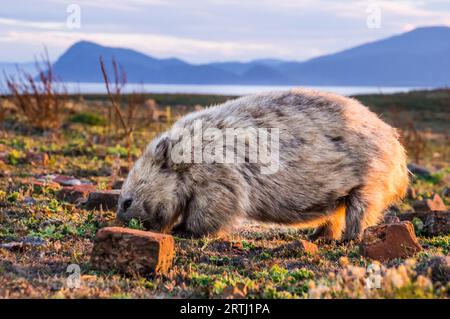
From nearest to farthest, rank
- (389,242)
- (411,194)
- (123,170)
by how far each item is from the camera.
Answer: (389,242)
(411,194)
(123,170)

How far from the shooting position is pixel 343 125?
7.29m

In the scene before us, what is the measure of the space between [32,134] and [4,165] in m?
6.50

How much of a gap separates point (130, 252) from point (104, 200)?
3365 millimetres

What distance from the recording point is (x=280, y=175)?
7.07 m

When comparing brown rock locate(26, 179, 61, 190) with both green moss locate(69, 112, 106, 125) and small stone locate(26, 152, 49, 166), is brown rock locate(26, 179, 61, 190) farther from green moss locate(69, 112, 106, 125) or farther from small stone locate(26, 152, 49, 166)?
green moss locate(69, 112, 106, 125)

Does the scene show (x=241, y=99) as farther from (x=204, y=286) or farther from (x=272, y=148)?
(x=204, y=286)

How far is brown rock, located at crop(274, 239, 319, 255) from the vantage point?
21.8 feet

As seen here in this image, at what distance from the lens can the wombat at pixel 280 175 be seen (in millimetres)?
7020

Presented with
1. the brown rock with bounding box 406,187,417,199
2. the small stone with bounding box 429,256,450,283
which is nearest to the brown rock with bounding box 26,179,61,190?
the small stone with bounding box 429,256,450,283

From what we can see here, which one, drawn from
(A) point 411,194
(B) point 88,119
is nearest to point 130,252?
(A) point 411,194

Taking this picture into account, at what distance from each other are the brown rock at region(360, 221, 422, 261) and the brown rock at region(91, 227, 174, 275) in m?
2.28

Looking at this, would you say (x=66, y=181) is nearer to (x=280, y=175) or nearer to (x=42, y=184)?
(x=42, y=184)

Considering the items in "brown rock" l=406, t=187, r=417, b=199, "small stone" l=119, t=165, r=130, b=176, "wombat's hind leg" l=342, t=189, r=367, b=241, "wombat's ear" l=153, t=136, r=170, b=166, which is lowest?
"brown rock" l=406, t=187, r=417, b=199
